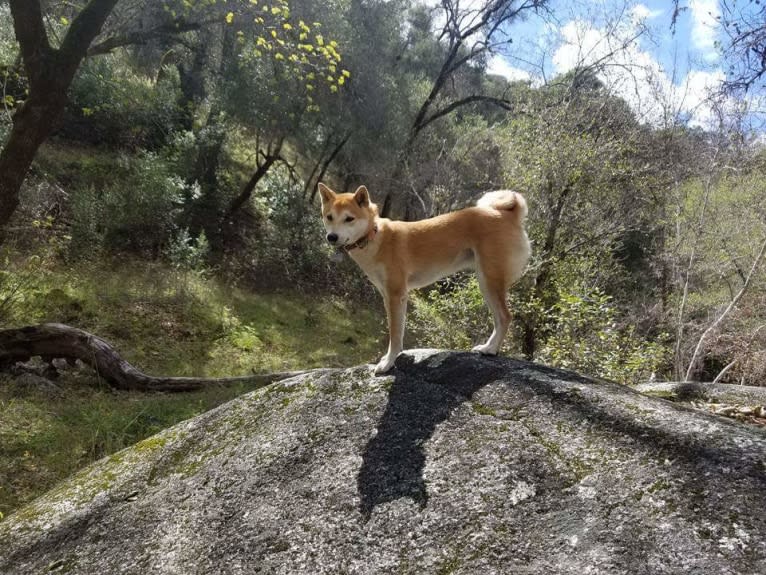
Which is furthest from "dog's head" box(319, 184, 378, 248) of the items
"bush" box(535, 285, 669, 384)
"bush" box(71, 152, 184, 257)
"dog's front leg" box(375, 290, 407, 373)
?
"bush" box(71, 152, 184, 257)

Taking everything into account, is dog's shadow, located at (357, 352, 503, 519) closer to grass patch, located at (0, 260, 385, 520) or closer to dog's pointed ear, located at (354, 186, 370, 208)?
dog's pointed ear, located at (354, 186, 370, 208)

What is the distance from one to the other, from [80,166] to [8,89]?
9.69 ft

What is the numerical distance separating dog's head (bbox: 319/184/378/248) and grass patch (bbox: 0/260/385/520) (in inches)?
152

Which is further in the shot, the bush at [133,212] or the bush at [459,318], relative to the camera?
the bush at [133,212]

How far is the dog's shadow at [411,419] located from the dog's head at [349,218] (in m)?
1.15

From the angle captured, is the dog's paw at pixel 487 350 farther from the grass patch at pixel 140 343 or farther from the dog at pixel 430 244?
the grass patch at pixel 140 343

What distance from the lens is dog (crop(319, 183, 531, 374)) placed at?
4.54 meters

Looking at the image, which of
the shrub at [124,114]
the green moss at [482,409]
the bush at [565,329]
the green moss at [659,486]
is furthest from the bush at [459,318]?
the shrub at [124,114]

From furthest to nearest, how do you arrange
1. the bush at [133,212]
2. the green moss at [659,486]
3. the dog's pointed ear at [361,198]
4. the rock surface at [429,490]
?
the bush at [133,212]
the dog's pointed ear at [361,198]
the green moss at [659,486]
the rock surface at [429,490]

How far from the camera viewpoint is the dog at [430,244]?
14.9 feet

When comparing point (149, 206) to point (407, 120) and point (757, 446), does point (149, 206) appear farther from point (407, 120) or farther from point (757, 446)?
point (757, 446)

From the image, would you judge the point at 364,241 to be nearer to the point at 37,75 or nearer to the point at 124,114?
the point at 37,75

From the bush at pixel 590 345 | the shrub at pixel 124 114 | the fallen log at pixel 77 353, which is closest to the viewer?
the fallen log at pixel 77 353

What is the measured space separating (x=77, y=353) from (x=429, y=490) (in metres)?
7.34
